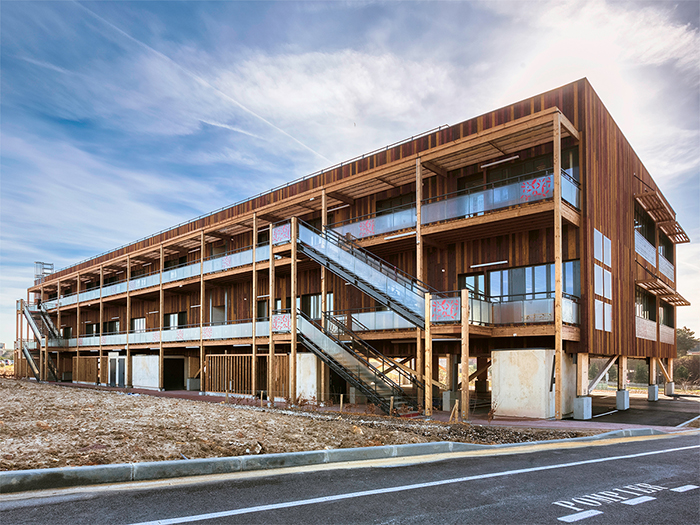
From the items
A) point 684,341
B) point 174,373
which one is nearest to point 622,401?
point 174,373

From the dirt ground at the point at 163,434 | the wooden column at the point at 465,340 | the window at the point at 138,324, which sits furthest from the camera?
the window at the point at 138,324

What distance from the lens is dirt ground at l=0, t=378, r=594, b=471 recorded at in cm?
804

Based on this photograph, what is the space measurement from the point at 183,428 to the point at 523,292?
14.9 metres

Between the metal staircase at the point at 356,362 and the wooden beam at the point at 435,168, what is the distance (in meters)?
7.90

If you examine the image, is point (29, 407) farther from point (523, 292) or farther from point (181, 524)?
point (523, 292)

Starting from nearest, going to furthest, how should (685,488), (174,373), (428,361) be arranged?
(685,488) → (428,361) → (174,373)

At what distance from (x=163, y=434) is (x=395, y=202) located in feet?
60.9

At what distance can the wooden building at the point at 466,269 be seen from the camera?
18.7 metres

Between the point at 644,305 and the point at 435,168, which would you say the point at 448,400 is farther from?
the point at 644,305

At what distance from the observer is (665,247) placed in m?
37.2

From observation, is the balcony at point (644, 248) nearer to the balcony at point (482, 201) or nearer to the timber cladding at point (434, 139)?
the balcony at point (482, 201)

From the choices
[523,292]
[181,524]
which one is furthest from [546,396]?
[181,524]

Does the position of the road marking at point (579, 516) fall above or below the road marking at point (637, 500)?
above

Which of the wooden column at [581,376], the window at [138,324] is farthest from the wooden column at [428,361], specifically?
the window at [138,324]
